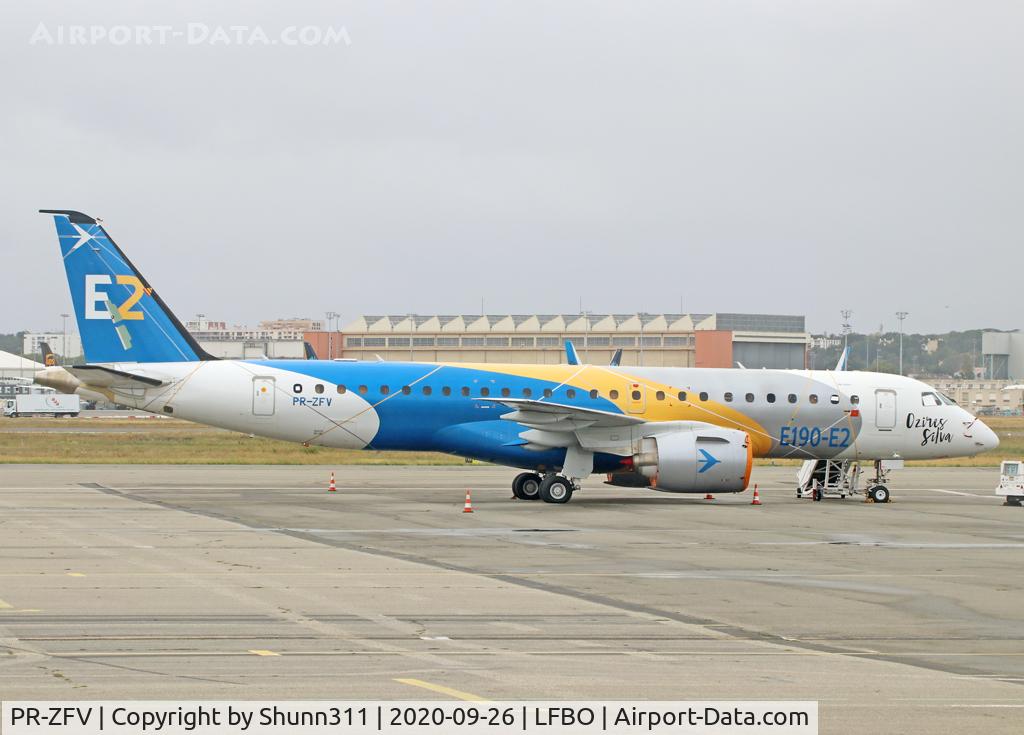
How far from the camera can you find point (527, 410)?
99.6 ft

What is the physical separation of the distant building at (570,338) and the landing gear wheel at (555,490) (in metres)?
54.3

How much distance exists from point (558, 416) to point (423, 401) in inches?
138

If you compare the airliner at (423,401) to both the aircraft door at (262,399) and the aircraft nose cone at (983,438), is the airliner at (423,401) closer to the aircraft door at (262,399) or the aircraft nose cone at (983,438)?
the aircraft door at (262,399)

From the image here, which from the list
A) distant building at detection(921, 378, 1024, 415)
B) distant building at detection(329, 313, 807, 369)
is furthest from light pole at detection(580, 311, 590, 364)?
→ distant building at detection(921, 378, 1024, 415)

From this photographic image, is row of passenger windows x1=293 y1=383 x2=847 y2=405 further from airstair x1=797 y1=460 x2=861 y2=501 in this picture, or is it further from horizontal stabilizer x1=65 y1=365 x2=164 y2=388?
horizontal stabilizer x1=65 y1=365 x2=164 y2=388

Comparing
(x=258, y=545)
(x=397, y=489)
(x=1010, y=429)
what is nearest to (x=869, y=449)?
(x=397, y=489)

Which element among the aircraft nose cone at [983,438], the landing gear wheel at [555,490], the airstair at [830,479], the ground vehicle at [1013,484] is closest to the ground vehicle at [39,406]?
the airstair at [830,479]

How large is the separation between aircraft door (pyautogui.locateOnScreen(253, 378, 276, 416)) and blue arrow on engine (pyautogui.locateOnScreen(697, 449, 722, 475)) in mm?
10581

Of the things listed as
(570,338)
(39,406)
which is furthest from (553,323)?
(39,406)

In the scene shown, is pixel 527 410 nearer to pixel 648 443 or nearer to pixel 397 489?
pixel 648 443

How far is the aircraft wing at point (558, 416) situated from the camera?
29.7m

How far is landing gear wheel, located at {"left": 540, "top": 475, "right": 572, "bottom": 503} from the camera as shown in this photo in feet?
99.8

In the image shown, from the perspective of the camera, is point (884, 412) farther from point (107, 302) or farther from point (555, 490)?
point (107, 302)
